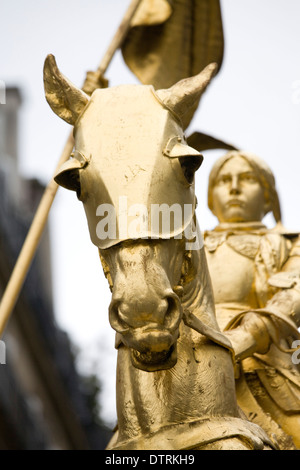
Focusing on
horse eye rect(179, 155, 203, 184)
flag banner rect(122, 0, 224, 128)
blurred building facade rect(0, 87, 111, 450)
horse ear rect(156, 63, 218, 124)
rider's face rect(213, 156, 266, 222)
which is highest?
flag banner rect(122, 0, 224, 128)

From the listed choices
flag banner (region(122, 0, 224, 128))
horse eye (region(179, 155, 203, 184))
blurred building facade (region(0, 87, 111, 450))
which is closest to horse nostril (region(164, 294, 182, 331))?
horse eye (region(179, 155, 203, 184))

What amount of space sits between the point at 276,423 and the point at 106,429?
23.2 metres

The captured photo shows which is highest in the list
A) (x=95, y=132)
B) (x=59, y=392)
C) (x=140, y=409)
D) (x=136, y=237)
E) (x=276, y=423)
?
(x=95, y=132)


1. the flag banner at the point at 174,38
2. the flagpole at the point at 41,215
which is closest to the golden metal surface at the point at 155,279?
the flagpole at the point at 41,215

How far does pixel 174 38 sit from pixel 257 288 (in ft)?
6.38

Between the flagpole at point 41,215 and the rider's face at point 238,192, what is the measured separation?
2.64ft

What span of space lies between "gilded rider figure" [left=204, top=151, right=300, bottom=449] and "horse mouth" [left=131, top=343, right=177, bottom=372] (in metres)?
1.22

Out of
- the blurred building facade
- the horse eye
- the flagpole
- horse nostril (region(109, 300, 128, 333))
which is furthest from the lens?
the blurred building facade

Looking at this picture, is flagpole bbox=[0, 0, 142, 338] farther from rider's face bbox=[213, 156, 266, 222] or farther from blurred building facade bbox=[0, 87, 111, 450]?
blurred building facade bbox=[0, 87, 111, 450]

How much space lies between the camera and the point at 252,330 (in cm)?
627

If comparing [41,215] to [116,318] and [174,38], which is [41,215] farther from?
[116,318]

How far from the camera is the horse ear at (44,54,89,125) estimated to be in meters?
5.37

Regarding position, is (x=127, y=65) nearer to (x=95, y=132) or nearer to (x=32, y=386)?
(x=95, y=132)

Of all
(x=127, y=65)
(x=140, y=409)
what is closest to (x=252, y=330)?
(x=140, y=409)
